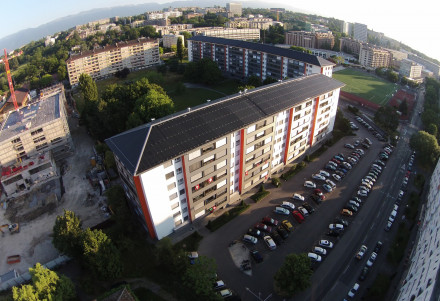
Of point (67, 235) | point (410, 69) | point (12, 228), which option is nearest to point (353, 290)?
point (67, 235)

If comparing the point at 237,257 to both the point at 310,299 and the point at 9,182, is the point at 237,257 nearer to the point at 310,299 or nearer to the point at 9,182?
the point at 310,299

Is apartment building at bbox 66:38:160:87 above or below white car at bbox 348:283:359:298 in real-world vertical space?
above

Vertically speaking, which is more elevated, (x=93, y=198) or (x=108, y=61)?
(x=108, y=61)

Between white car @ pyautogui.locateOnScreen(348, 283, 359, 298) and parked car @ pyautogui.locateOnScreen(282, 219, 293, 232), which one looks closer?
white car @ pyautogui.locateOnScreen(348, 283, 359, 298)

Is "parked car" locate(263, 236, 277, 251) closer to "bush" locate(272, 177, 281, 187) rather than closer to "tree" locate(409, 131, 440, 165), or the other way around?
"bush" locate(272, 177, 281, 187)

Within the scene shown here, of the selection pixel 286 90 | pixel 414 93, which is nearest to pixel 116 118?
pixel 286 90

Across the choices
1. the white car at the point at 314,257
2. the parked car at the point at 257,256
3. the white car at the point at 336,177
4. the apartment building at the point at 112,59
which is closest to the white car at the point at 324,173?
the white car at the point at 336,177

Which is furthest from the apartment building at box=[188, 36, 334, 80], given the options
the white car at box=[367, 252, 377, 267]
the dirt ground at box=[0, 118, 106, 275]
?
the dirt ground at box=[0, 118, 106, 275]
